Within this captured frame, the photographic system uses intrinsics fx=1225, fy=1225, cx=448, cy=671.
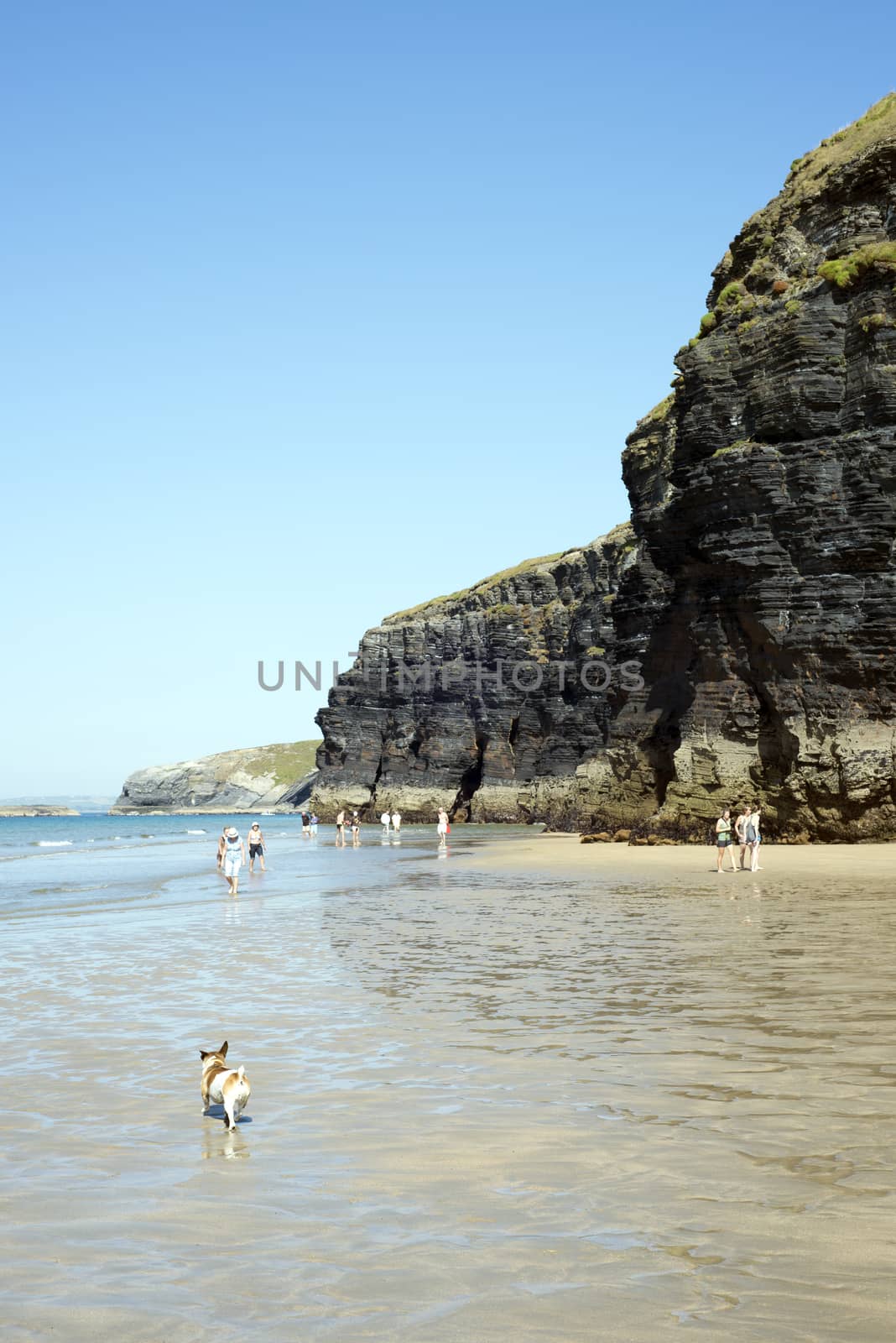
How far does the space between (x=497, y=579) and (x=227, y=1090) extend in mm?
133033

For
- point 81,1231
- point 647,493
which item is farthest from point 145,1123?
point 647,493

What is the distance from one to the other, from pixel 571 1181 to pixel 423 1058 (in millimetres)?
3671

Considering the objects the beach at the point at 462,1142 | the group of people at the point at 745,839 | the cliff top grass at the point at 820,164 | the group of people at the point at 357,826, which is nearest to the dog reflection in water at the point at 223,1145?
the beach at the point at 462,1142

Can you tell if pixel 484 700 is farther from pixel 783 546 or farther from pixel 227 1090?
pixel 227 1090

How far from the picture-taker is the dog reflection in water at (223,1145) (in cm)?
754

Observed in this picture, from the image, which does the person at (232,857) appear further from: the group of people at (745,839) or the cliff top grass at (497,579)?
the cliff top grass at (497,579)

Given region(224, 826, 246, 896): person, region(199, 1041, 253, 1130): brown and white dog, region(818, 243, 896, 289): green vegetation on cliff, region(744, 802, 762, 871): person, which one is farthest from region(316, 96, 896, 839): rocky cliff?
region(199, 1041, 253, 1130): brown and white dog

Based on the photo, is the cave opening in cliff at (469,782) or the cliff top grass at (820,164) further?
the cave opening in cliff at (469,782)

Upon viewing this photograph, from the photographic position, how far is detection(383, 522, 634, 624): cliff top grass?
11350 cm

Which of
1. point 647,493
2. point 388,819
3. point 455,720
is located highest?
point 647,493

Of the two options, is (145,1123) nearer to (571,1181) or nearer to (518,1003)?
(571,1181)

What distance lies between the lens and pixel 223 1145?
25.6ft

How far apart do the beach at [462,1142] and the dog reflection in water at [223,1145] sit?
1.5 inches

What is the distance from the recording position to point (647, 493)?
63.9 metres
